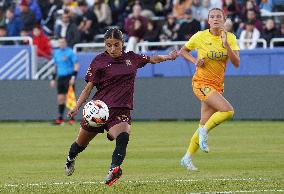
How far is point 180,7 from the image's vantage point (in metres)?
31.3

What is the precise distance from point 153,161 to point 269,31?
12.6 meters

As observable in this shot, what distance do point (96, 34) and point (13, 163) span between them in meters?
15.2

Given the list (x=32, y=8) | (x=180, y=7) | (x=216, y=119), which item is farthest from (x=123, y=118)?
(x=32, y=8)

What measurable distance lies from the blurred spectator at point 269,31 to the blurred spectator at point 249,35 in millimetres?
220

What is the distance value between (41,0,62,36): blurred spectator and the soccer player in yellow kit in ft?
58.8

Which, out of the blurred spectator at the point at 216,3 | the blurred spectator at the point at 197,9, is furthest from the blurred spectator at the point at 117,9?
the blurred spectator at the point at 216,3

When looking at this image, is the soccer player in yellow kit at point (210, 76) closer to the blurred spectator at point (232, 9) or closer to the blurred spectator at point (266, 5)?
the blurred spectator at point (232, 9)

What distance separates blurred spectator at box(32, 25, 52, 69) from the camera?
1212 inches

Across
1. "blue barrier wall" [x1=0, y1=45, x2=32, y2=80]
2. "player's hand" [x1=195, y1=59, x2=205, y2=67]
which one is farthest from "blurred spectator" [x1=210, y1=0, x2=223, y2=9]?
"player's hand" [x1=195, y1=59, x2=205, y2=67]

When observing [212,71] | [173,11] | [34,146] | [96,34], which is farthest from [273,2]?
[212,71]

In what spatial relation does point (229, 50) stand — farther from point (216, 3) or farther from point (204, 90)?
point (216, 3)

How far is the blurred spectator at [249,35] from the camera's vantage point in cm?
2908

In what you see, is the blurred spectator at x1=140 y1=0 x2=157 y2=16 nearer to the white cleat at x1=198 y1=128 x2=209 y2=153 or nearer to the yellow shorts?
the yellow shorts

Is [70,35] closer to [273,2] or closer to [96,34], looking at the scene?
[96,34]
